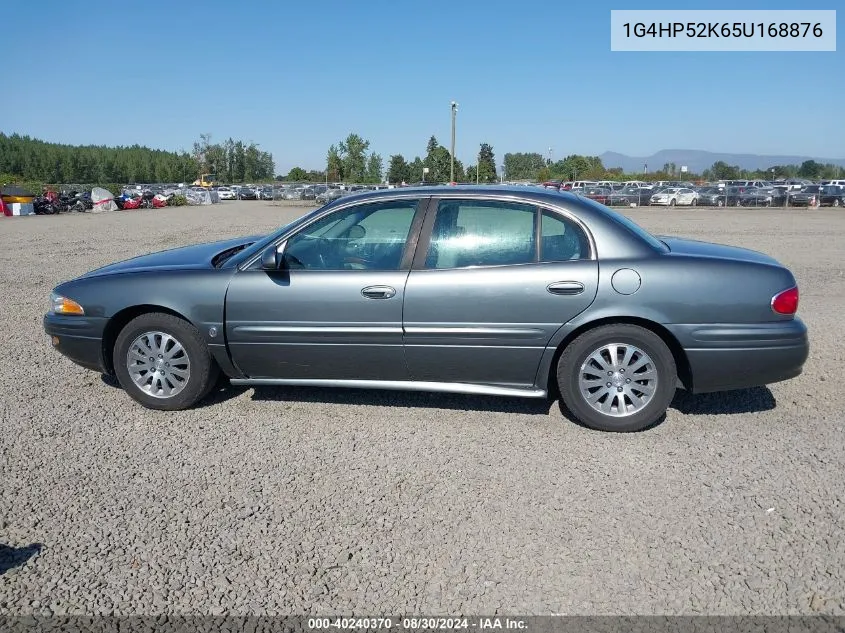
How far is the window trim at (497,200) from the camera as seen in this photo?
433 centimetres

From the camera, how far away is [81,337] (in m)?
4.80

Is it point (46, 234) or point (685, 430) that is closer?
point (685, 430)

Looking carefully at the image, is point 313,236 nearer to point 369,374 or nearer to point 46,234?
point 369,374

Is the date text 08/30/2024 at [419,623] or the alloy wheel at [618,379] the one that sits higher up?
the alloy wheel at [618,379]

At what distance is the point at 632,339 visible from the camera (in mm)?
4215

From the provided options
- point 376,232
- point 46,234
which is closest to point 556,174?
point 46,234

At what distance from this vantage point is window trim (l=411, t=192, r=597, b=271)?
4.33 m

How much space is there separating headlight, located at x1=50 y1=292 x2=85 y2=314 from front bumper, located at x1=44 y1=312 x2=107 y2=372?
0.04 metres

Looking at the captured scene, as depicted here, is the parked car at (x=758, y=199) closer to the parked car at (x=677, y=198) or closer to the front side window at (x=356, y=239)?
the parked car at (x=677, y=198)

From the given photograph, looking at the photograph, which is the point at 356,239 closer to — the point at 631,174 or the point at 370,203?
the point at 370,203

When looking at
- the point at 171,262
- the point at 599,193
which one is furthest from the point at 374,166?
the point at 171,262

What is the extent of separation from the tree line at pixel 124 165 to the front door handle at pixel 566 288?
12427 centimetres

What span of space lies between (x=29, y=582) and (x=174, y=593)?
2.12 feet

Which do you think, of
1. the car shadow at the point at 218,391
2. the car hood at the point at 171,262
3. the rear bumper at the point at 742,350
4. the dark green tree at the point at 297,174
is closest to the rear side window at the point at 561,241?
the rear bumper at the point at 742,350
